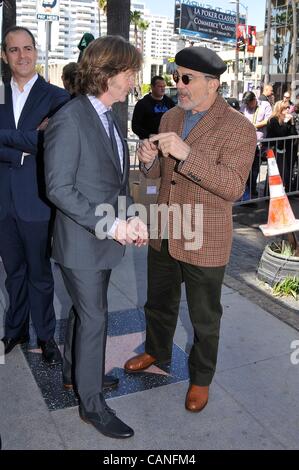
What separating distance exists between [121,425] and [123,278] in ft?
7.71

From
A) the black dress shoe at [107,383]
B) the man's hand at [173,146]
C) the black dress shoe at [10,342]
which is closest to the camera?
the man's hand at [173,146]

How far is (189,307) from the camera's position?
9.43ft

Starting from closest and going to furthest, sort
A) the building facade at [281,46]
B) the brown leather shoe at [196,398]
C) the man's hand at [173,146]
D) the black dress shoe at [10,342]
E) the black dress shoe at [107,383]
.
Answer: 1. the man's hand at [173,146]
2. the brown leather shoe at [196,398]
3. the black dress shoe at [107,383]
4. the black dress shoe at [10,342]
5. the building facade at [281,46]

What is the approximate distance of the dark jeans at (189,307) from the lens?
2.79 m

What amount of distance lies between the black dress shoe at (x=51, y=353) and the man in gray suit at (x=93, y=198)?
679mm

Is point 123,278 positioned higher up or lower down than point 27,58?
lower down

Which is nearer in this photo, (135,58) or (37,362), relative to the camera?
(135,58)

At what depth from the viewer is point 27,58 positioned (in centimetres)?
306

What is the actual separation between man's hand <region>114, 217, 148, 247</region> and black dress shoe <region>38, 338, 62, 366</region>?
4.15ft

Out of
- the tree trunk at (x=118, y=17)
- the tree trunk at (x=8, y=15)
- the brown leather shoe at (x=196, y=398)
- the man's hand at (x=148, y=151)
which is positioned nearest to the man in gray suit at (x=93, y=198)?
the man's hand at (x=148, y=151)

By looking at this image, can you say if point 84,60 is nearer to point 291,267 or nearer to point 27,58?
point 27,58

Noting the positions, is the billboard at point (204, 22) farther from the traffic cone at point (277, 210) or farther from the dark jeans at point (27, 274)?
the dark jeans at point (27, 274)
